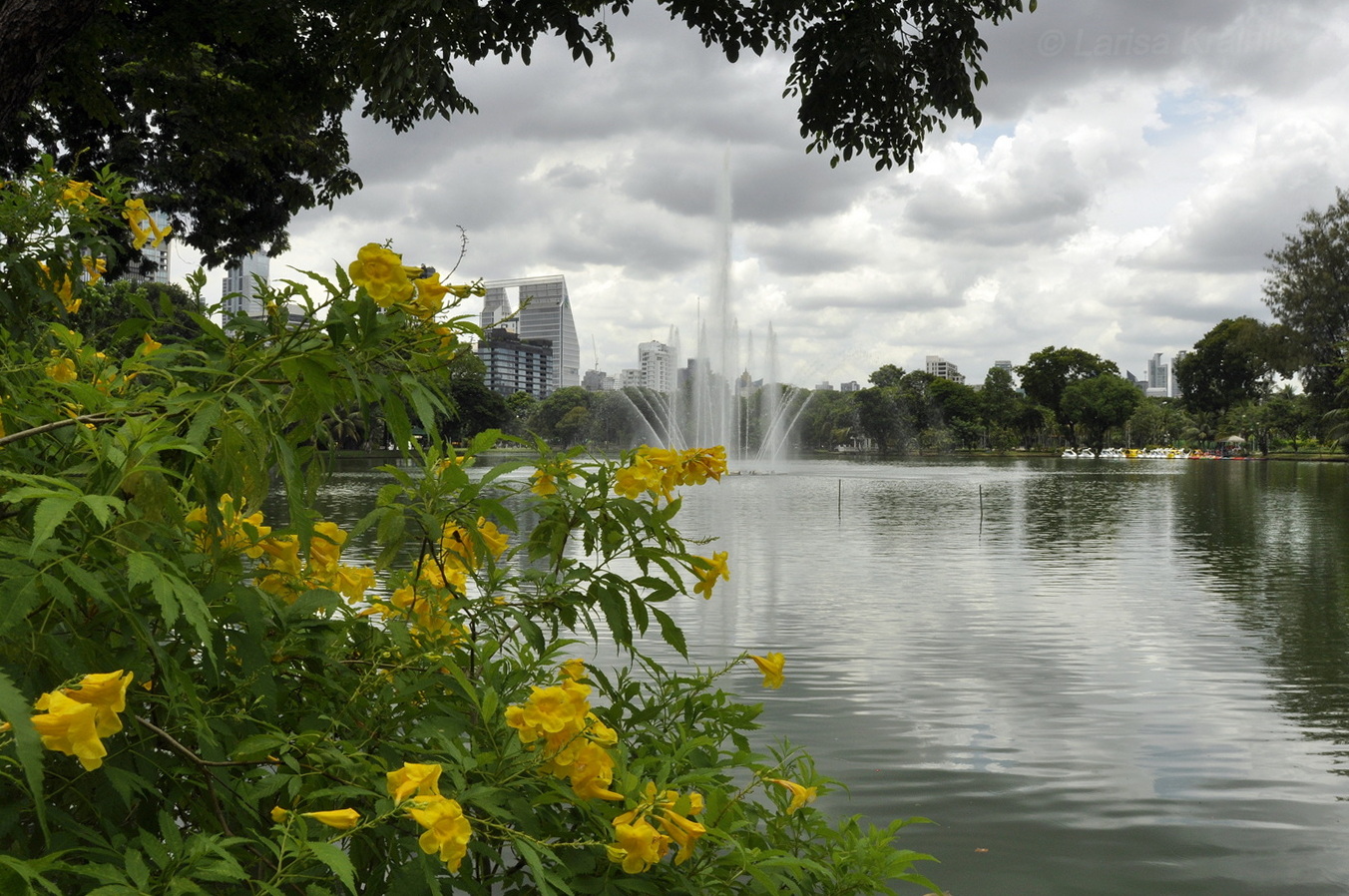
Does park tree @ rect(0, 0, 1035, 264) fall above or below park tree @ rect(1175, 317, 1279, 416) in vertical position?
below

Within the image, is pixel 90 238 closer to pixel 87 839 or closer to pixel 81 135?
pixel 87 839

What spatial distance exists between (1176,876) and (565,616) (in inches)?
141

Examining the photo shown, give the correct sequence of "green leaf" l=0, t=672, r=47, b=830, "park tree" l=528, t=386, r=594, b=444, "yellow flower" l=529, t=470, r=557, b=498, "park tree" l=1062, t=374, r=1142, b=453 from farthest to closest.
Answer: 1. "park tree" l=1062, t=374, r=1142, b=453
2. "park tree" l=528, t=386, r=594, b=444
3. "yellow flower" l=529, t=470, r=557, b=498
4. "green leaf" l=0, t=672, r=47, b=830

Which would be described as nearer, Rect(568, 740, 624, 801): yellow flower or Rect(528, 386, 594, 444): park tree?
Rect(568, 740, 624, 801): yellow flower

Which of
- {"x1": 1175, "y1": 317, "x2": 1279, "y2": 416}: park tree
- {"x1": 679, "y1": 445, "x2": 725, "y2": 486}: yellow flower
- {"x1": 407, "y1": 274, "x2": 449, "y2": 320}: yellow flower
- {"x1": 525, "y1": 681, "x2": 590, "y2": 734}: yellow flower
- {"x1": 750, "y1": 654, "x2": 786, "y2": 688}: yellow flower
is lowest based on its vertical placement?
{"x1": 750, "y1": 654, "x2": 786, "y2": 688}: yellow flower

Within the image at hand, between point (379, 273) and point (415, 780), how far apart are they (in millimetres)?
789

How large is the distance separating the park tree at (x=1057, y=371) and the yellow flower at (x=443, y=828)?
109281 millimetres

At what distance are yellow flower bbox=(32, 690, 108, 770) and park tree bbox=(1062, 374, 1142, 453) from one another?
105396mm

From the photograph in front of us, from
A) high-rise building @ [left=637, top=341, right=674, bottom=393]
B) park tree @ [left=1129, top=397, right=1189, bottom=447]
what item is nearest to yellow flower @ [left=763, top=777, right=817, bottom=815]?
high-rise building @ [left=637, top=341, right=674, bottom=393]

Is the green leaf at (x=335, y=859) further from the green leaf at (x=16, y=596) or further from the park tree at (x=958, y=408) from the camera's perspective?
the park tree at (x=958, y=408)

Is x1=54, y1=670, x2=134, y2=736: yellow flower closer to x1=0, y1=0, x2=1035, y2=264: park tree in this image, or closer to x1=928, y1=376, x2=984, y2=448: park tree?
x1=0, y1=0, x2=1035, y2=264: park tree

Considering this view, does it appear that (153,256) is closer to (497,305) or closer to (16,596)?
(497,305)

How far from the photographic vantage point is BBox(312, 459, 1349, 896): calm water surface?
15.5 feet

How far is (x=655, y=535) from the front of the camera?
203 cm
